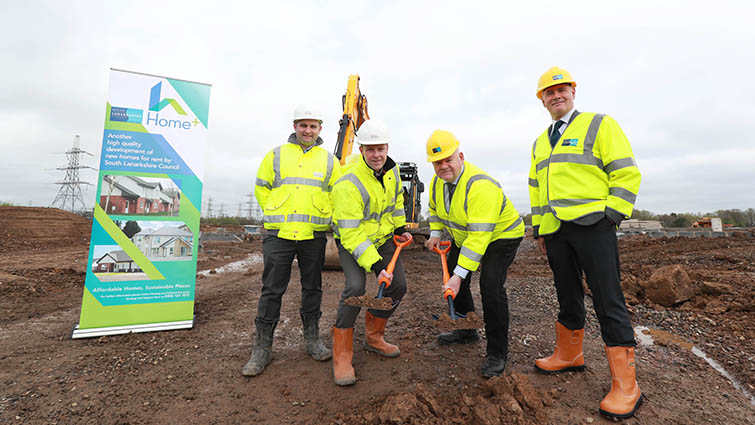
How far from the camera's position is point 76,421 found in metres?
2.33

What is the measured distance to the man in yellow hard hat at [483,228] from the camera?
266cm

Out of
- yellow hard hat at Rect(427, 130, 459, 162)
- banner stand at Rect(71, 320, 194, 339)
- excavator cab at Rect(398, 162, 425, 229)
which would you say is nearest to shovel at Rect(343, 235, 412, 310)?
yellow hard hat at Rect(427, 130, 459, 162)

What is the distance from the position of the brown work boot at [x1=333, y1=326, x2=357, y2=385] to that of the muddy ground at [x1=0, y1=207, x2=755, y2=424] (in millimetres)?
116

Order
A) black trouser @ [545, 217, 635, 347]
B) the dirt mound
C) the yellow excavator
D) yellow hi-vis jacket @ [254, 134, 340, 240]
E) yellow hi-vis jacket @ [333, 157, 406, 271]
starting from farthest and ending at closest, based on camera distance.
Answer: the dirt mound, the yellow excavator, yellow hi-vis jacket @ [254, 134, 340, 240], yellow hi-vis jacket @ [333, 157, 406, 271], black trouser @ [545, 217, 635, 347]

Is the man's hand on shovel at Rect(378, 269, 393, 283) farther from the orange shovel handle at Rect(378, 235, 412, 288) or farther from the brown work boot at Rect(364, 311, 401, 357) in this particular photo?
the brown work boot at Rect(364, 311, 401, 357)

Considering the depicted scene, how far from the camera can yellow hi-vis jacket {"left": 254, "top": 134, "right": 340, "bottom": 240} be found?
123 inches

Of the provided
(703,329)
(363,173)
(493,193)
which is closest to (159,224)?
(363,173)

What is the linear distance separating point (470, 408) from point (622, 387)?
105 cm

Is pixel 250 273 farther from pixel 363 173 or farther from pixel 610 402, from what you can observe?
pixel 610 402

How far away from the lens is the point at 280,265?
10.3ft

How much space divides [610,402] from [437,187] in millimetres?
2010

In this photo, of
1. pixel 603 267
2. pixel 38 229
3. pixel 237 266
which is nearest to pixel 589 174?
pixel 603 267

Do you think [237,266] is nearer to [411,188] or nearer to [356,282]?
[411,188]

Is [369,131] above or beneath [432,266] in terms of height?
above
